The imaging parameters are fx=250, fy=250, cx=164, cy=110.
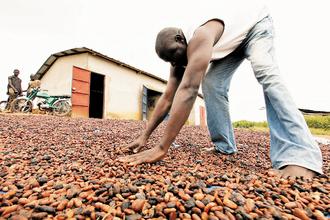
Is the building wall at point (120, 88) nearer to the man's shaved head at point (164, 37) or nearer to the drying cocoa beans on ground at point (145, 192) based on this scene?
the man's shaved head at point (164, 37)

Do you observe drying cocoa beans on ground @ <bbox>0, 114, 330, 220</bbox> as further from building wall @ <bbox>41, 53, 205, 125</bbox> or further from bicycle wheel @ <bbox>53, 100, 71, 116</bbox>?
building wall @ <bbox>41, 53, 205, 125</bbox>

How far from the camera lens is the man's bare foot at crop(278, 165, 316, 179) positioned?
55.8 inches

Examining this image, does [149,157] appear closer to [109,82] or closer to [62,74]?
[109,82]

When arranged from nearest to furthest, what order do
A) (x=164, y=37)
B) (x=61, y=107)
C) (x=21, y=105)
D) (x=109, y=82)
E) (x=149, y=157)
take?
1. (x=149, y=157)
2. (x=164, y=37)
3. (x=21, y=105)
4. (x=61, y=107)
5. (x=109, y=82)

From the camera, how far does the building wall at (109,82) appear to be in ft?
32.2

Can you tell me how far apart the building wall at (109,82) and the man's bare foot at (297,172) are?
9.02 metres

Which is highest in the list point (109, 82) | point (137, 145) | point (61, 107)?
point (109, 82)

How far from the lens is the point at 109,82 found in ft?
34.0

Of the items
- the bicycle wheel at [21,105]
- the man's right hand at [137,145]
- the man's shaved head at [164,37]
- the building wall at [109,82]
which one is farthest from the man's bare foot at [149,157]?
the building wall at [109,82]

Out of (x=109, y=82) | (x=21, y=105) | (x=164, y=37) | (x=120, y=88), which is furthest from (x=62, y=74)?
(x=164, y=37)

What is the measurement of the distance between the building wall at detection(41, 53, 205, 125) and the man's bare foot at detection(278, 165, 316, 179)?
9016mm

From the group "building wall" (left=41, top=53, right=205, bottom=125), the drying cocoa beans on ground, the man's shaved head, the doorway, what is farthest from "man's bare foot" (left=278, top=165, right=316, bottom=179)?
the doorway

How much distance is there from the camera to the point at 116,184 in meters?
1.16

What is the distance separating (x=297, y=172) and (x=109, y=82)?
956 centimetres
